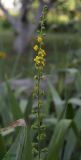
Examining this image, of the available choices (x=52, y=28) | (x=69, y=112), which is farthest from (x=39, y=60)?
(x=52, y=28)

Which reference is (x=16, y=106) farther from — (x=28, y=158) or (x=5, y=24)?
(x=5, y=24)

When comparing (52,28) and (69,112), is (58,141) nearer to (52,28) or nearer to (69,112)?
→ (69,112)

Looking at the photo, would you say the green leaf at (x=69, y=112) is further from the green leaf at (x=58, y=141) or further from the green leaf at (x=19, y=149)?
the green leaf at (x=19, y=149)

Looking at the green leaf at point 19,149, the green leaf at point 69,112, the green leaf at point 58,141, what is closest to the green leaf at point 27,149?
the green leaf at point 19,149

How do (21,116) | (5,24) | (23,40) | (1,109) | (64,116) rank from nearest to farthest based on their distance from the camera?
(64,116), (21,116), (1,109), (23,40), (5,24)

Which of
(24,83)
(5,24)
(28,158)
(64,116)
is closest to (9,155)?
(28,158)

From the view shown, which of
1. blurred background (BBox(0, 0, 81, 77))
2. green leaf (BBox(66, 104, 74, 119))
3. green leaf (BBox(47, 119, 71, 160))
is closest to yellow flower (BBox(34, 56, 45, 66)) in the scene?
blurred background (BBox(0, 0, 81, 77))

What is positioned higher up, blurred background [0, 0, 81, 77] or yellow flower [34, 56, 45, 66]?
blurred background [0, 0, 81, 77]

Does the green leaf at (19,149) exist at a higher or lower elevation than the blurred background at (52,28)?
lower

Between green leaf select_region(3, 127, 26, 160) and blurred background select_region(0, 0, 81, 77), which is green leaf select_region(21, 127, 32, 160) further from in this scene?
blurred background select_region(0, 0, 81, 77)

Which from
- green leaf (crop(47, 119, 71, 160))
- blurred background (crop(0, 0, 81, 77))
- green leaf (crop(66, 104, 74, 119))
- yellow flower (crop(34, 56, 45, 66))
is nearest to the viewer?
yellow flower (crop(34, 56, 45, 66))

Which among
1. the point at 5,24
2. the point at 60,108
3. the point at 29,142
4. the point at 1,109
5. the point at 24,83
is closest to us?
the point at 29,142
